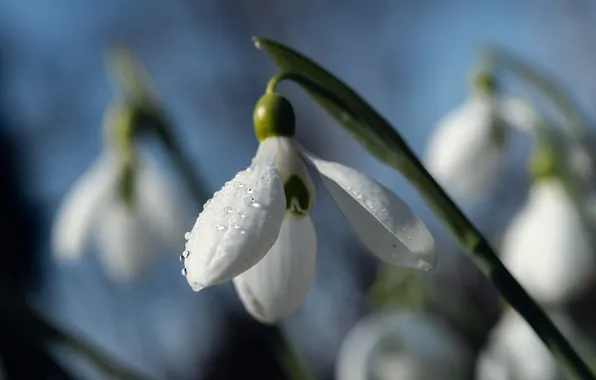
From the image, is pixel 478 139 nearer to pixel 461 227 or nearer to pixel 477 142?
pixel 477 142

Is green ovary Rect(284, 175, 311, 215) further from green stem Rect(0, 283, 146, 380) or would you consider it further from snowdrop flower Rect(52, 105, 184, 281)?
snowdrop flower Rect(52, 105, 184, 281)

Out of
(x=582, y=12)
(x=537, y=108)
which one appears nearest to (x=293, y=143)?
(x=537, y=108)

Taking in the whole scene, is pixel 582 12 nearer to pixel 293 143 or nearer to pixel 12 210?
pixel 12 210

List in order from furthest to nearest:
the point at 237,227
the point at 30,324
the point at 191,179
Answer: the point at 191,179
the point at 30,324
the point at 237,227

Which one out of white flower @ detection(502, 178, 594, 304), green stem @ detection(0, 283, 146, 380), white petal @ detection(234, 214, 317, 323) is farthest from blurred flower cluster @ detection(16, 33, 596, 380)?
white petal @ detection(234, 214, 317, 323)

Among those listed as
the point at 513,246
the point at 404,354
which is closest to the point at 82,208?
the point at 404,354

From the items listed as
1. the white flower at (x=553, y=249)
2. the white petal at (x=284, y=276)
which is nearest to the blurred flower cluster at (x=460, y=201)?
the white flower at (x=553, y=249)

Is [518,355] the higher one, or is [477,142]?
[477,142]

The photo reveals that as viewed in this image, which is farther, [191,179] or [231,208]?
[191,179]
